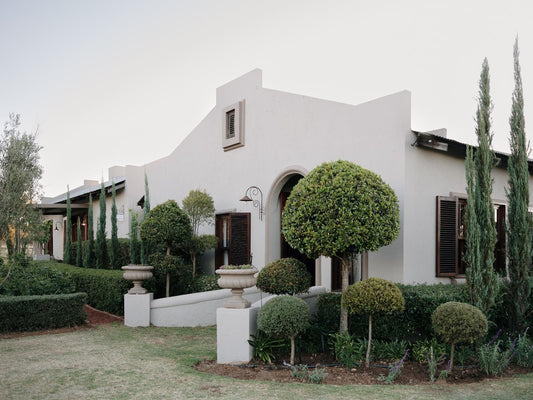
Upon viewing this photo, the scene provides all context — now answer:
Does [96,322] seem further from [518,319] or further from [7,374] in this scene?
[518,319]

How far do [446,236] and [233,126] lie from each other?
23.5ft

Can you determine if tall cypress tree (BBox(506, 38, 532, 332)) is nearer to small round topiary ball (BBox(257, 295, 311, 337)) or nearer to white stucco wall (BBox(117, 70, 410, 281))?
white stucco wall (BBox(117, 70, 410, 281))

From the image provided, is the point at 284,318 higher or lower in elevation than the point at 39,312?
higher

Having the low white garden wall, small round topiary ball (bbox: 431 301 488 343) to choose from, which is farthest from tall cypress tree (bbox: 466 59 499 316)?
the low white garden wall

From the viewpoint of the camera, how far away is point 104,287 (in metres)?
12.7

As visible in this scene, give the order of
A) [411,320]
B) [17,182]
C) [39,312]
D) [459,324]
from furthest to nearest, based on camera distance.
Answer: [17,182] → [39,312] → [411,320] → [459,324]

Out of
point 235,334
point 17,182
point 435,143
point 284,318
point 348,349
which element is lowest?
point 348,349

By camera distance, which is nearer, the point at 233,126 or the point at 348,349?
the point at 348,349

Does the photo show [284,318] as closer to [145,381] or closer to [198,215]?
[145,381]

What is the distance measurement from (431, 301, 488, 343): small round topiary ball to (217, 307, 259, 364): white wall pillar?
286cm

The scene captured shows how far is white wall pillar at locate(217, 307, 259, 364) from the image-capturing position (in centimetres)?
746

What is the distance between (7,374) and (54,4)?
8.87 metres

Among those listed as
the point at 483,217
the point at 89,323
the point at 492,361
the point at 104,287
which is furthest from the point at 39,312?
the point at 483,217

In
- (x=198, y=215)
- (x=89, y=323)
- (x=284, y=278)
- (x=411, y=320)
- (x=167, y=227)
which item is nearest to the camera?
(x=411, y=320)
